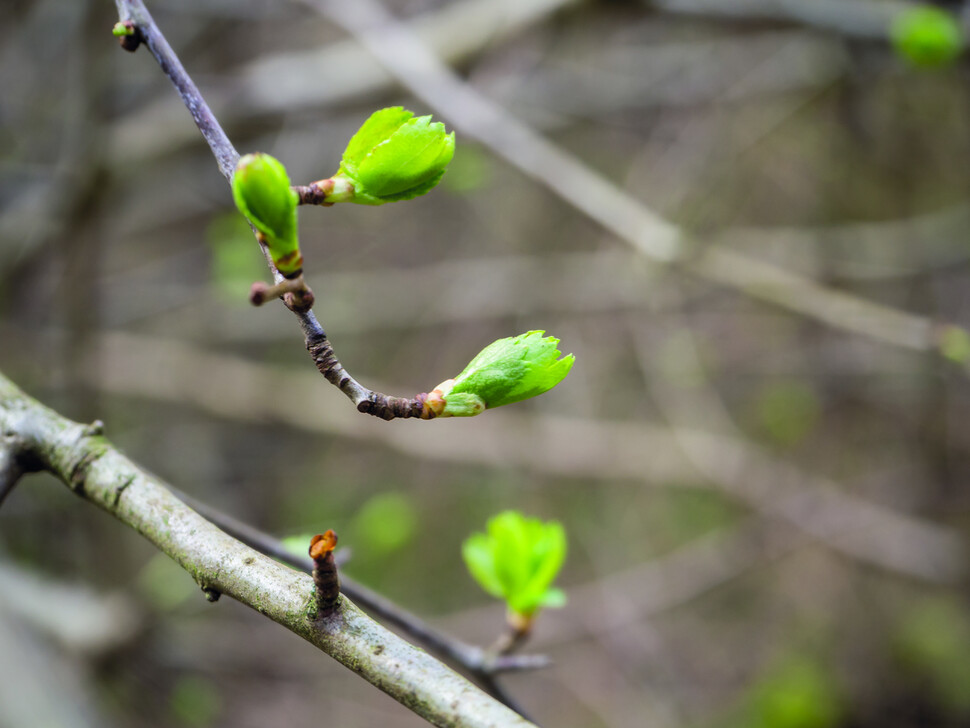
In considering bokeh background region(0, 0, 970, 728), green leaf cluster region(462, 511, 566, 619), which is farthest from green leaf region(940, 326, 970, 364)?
bokeh background region(0, 0, 970, 728)

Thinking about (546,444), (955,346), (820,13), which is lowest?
(955,346)

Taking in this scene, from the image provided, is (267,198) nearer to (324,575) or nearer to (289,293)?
(289,293)

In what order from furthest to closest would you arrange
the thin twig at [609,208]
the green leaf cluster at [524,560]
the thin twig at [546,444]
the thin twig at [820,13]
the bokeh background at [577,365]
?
the thin twig at [546,444] → the bokeh background at [577,365] → the thin twig at [820,13] → the thin twig at [609,208] → the green leaf cluster at [524,560]

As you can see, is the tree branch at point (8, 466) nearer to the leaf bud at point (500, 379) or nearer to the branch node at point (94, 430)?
the branch node at point (94, 430)

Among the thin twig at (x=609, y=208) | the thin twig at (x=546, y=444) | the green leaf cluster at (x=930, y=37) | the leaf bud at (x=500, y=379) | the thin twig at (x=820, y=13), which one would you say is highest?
the thin twig at (x=820, y=13)

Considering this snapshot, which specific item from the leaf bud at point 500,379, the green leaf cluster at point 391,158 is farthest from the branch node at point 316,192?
the leaf bud at point 500,379

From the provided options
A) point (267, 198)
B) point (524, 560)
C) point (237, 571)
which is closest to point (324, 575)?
point (237, 571)

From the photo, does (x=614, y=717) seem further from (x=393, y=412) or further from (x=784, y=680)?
(x=393, y=412)
